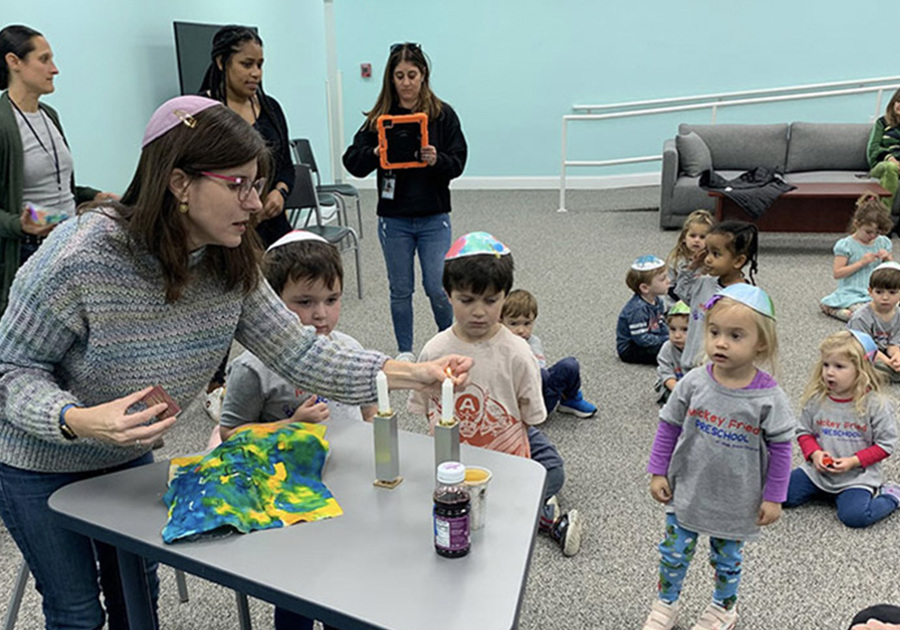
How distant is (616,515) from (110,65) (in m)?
A: 3.47

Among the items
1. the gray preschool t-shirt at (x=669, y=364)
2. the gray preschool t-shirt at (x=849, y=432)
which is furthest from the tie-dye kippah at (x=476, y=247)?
the gray preschool t-shirt at (x=669, y=364)

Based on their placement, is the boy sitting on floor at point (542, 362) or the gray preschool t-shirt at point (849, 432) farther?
the boy sitting on floor at point (542, 362)

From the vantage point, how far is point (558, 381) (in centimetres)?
310

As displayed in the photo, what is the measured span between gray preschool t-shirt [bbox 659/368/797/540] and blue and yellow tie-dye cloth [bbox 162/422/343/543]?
88 cm

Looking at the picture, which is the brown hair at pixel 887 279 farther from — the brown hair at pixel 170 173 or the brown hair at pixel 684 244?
the brown hair at pixel 170 173

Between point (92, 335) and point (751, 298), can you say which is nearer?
point (92, 335)

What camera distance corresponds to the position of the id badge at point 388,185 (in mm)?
3276

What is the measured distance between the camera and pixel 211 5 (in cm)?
523

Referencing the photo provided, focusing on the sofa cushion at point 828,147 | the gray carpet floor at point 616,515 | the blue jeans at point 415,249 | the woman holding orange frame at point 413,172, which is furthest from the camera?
the sofa cushion at point 828,147

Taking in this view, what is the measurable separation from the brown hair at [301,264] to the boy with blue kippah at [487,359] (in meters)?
0.38

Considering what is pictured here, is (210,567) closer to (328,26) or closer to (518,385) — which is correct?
(518,385)

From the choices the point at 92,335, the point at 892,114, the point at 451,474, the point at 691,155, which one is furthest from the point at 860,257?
the point at 92,335

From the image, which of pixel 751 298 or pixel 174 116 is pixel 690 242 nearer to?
pixel 751 298

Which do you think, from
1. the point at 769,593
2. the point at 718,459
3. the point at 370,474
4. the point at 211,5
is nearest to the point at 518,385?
the point at 718,459
